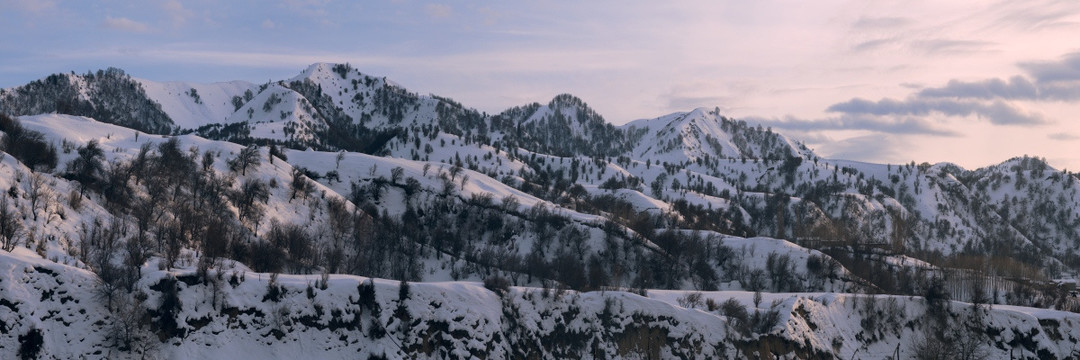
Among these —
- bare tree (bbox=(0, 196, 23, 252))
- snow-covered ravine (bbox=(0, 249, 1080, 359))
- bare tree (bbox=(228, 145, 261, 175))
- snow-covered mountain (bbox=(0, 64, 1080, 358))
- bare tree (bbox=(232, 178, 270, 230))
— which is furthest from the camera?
bare tree (bbox=(228, 145, 261, 175))

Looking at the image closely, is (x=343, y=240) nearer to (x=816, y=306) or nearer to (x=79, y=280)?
(x=79, y=280)

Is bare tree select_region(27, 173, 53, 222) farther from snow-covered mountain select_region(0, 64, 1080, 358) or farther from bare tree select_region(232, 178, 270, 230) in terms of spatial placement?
bare tree select_region(232, 178, 270, 230)

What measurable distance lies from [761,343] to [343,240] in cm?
6251

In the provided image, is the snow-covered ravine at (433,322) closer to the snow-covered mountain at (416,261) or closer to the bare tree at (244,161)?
the snow-covered mountain at (416,261)

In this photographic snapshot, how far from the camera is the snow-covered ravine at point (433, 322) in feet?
171

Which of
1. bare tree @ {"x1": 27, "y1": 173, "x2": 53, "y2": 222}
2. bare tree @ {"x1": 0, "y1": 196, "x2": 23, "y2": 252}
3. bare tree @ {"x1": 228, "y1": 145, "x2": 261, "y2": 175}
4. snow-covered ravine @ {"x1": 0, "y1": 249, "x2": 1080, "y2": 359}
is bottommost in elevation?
snow-covered ravine @ {"x1": 0, "y1": 249, "x2": 1080, "y2": 359}

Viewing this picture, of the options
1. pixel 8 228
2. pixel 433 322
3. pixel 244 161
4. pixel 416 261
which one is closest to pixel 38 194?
pixel 8 228

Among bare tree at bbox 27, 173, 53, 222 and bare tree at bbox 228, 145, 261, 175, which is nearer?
bare tree at bbox 27, 173, 53, 222

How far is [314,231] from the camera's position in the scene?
10931 cm

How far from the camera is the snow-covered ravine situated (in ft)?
171

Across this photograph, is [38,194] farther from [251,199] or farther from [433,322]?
[433,322]

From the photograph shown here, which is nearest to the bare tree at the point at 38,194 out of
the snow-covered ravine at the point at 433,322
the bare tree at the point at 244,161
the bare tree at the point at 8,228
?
the bare tree at the point at 8,228

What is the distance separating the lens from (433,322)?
61.3 m

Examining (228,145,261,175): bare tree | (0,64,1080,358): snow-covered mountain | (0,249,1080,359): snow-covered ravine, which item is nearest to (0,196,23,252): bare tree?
(0,64,1080,358): snow-covered mountain
